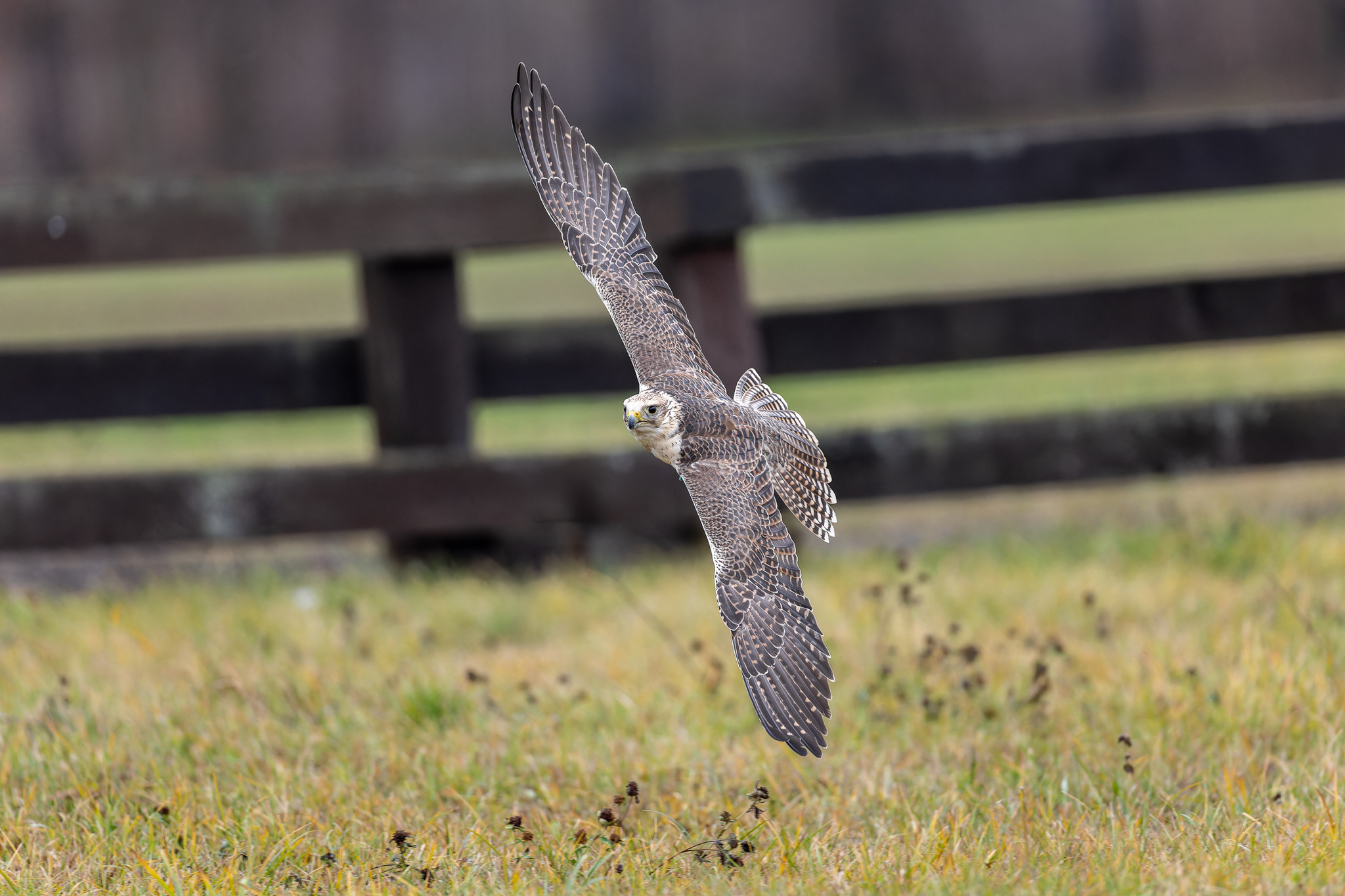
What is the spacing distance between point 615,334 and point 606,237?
8.96 feet

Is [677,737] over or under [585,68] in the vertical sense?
under

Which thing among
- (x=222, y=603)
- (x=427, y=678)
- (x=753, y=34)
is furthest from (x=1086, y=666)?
(x=753, y=34)

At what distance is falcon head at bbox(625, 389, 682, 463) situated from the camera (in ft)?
5.98

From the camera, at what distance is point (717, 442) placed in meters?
2.07

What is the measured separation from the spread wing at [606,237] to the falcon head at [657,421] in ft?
0.83

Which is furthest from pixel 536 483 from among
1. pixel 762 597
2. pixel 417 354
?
pixel 762 597

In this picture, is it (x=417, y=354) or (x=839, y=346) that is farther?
(x=839, y=346)

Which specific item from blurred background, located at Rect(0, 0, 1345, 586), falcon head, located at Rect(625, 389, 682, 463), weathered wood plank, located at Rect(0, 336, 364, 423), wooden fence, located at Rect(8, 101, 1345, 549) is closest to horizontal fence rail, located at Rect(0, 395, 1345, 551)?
wooden fence, located at Rect(8, 101, 1345, 549)

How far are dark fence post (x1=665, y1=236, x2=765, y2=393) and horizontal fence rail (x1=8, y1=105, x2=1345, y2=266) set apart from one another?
0.08 metres

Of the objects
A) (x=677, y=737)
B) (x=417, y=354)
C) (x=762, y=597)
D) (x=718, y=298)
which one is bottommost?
(x=677, y=737)

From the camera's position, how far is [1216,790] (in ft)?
9.08

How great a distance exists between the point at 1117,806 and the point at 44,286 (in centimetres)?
1603

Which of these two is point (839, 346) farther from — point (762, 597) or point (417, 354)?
point (762, 597)

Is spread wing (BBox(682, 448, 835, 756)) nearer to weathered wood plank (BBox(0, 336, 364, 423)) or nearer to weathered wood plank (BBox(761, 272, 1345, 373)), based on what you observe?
weathered wood plank (BBox(761, 272, 1345, 373))
